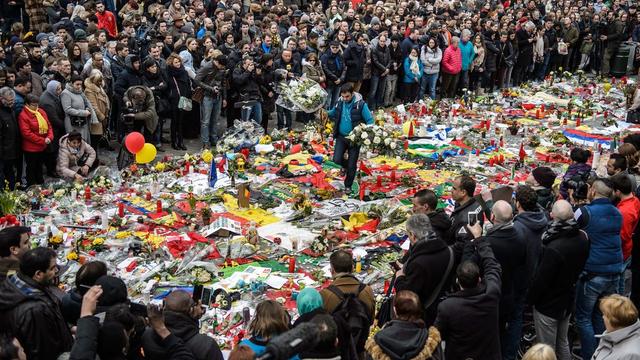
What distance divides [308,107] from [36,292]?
9262 millimetres

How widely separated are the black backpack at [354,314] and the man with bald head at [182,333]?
104 cm

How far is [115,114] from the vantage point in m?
14.6

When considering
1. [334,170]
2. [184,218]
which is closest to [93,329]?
[184,218]

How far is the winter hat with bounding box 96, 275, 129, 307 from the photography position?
5.74 metres

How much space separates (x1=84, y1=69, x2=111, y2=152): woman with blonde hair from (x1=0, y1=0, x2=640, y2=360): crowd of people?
0.09ft

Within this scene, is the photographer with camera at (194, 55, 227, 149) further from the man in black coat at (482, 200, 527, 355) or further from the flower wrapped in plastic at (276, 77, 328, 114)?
the man in black coat at (482, 200, 527, 355)

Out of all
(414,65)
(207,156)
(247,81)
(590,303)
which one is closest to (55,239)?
(207,156)

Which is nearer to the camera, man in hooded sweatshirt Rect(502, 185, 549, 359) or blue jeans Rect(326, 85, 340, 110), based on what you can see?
man in hooded sweatshirt Rect(502, 185, 549, 359)

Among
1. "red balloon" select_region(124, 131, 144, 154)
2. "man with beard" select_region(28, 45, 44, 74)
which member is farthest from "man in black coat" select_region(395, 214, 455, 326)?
"man with beard" select_region(28, 45, 44, 74)

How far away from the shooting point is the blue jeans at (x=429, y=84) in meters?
18.6

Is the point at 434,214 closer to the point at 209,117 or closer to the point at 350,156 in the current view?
the point at 350,156

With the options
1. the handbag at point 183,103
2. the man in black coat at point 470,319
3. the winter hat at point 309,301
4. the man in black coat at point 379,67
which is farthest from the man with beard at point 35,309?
the man in black coat at point 379,67

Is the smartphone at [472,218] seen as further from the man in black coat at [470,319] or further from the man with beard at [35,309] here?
Result: the man with beard at [35,309]

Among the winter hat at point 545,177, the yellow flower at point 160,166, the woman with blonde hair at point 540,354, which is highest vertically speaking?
the winter hat at point 545,177
